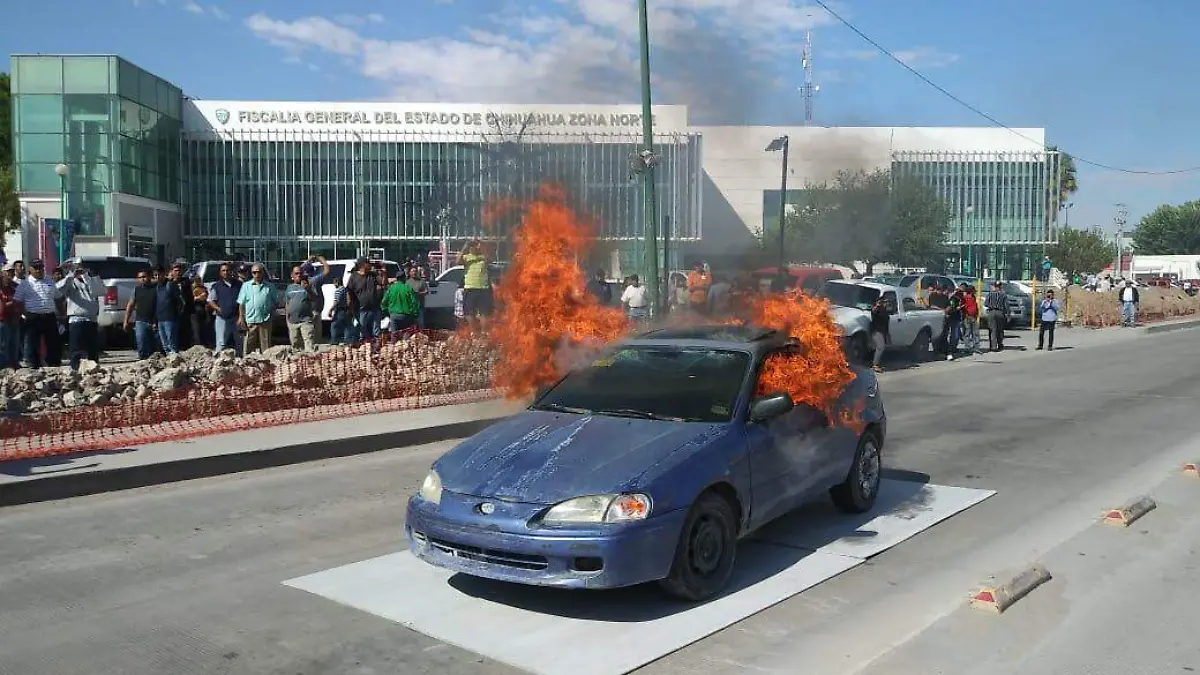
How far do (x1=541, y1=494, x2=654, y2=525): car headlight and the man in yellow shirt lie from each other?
7.92 metres

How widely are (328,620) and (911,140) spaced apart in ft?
40.9

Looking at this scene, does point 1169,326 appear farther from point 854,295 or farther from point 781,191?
point 781,191

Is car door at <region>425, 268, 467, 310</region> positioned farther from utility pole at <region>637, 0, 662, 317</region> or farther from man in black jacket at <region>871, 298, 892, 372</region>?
man in black jacket at <region>871, 298, 892, 372</region>

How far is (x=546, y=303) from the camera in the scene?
9914 millimetres

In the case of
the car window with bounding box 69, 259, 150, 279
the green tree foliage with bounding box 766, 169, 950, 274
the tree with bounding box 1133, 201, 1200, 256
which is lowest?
the car window with bounding box 69, 259, 150, 279

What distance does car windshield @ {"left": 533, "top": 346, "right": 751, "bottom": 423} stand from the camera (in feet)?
19.1

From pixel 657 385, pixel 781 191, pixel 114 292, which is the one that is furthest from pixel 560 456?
pixel 114 292

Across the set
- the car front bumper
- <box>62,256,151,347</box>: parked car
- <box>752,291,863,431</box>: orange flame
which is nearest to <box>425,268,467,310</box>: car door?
<box>62,256,151,347</box>: parked car

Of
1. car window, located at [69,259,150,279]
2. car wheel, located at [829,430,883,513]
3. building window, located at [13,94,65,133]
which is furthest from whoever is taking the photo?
building window, located at [13,94,65,133]

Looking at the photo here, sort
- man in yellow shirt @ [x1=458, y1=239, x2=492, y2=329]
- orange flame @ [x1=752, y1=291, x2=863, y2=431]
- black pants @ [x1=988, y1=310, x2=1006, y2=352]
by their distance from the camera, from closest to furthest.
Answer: orange flame @ [x1=752, y1=291, x2=863, y2=431]
man in yellow shirt @ [x1=458, y1=239, x2=492, y2=329]
black pants @ [x1=988, y1=310, x2=1006, y2=352]

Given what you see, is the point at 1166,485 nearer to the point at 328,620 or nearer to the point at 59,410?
the point at 328,620

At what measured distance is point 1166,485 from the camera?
831cm

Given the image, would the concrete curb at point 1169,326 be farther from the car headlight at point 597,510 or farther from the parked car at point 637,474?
the car headlight at point 597,510

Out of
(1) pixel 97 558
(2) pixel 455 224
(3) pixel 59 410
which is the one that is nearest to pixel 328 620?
(1) pixel 97 558
